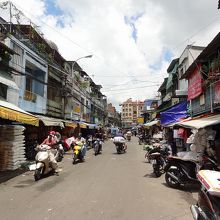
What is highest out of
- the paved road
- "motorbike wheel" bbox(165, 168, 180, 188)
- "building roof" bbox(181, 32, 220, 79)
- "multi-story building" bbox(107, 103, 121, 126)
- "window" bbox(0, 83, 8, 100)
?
"multi-story building" bbox(107, 103, 121, 126)

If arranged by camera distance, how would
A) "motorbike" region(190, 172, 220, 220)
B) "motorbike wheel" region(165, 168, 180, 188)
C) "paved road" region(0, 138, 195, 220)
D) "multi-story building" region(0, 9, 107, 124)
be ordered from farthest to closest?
"multi-story building" region(0, 9, 107, 124) < "motorbike wheel" region(165, 168, 180, 188) < "paved road" region(0, 138, 195, 220) < "motorbike" region(190, 172, 220, 220)

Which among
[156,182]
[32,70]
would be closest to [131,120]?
[32,70]

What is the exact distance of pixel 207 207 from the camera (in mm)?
4117

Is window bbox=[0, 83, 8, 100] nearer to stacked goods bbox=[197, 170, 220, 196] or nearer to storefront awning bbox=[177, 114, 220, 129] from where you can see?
storefront awning bbox=[177, 114, 220, 129]

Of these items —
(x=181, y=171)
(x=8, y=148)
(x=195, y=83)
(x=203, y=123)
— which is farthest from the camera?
(x=195, y=83)

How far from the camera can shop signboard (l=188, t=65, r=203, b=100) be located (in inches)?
568

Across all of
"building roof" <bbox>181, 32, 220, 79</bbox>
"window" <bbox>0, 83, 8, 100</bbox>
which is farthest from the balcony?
"building roof" <bbox>181, 32, 220, 79</bbox>

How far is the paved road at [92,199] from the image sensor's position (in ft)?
19.8

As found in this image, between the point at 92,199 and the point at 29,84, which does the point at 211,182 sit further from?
the point at 29,84

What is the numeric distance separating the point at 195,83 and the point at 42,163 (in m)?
9.57

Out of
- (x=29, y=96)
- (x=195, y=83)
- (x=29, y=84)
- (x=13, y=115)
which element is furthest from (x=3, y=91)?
(x=195, y=83)

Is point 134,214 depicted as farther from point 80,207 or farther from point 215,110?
point 215,110

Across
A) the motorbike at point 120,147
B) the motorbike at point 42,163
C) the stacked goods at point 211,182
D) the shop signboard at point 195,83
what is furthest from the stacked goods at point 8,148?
the motorbike at point 120,147

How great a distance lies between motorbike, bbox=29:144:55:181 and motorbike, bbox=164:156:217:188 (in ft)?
15.3
